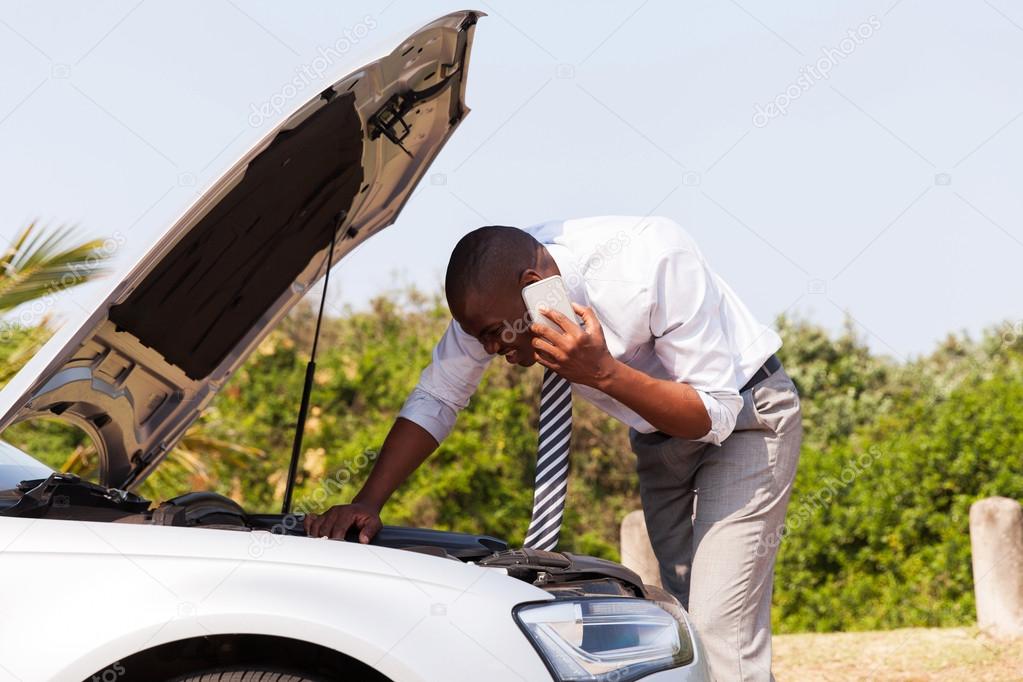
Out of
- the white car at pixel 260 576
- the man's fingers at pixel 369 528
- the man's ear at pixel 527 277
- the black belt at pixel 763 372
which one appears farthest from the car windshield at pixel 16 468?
the black belt at pixel 763 372

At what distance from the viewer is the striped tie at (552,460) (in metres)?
2.96

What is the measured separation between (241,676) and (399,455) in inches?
47.0

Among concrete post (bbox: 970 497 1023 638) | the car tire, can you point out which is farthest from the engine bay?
concrete post (bbox: 970 497 1023 638)

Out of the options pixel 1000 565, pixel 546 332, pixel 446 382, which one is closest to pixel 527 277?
pixel 546 332

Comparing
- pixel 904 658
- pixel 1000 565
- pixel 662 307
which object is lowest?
pixel 662 307

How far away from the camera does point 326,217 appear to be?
336 centimetres

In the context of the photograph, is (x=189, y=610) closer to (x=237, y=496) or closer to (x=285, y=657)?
(x=285, y=657)

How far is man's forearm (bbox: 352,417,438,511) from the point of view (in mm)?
3057

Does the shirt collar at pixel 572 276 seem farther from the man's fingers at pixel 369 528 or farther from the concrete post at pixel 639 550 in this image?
the concrete post at pixel 639 550

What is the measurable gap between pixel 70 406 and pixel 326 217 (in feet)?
3.11

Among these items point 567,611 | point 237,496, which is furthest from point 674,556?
point 237,496

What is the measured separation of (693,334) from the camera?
111 inches

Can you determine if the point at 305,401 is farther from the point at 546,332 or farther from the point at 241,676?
the point at 241,676

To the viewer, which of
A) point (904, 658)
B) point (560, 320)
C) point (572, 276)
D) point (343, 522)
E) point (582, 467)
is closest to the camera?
point (560, 320)
